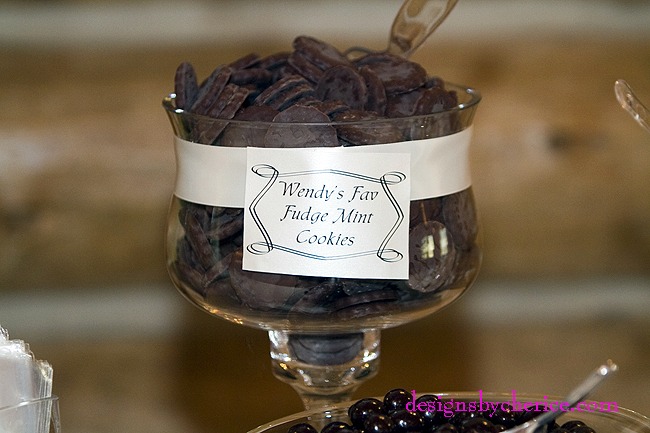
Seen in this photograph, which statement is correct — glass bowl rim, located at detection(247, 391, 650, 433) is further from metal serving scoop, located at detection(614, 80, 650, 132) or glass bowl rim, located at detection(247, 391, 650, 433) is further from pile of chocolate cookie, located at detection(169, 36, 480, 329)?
metal serving scoop, located at detection(614, 80, 650, 132)

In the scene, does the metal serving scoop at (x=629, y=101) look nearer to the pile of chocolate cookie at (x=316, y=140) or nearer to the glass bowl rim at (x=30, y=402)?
the pile of chocolate cookie at (x=316, y=140)

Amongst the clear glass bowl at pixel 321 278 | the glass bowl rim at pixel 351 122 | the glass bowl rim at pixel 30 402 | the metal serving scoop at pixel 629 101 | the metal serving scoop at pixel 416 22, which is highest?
the metal serving scoop at pixel 416 22

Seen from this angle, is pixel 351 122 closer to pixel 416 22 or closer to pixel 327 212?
pixel 327 212

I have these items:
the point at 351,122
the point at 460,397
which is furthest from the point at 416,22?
the point at 460,397

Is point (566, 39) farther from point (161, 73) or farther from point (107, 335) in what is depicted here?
point (107, 335)

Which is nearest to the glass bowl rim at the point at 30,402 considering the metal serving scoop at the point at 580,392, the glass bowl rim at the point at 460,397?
the glass bowl rim at the point at 460,397

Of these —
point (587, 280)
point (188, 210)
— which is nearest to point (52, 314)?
point (188, 210)
